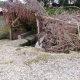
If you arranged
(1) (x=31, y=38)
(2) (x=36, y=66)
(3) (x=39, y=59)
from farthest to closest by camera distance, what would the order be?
1. (1) (x=31, y=38)
2. (3) (x=39, y=59)
3. (2) (x=36, y=66)

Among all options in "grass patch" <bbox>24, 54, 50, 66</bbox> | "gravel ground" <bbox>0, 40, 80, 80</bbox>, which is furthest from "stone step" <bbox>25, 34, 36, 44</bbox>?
"grass patch" <bbox>24, 54, 50, 66</bbox>

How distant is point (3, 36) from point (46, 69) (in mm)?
4912

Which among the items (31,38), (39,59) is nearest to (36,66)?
(39,59)

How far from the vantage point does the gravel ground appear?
478 centimetres

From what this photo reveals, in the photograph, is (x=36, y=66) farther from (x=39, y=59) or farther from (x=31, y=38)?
(x=31, y=38)

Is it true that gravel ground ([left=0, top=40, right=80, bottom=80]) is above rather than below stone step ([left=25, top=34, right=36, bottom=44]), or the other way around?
below

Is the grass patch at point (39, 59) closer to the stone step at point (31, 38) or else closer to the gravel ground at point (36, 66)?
the gravel ground at point (36, 66)

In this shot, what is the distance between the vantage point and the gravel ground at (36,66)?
4783mm

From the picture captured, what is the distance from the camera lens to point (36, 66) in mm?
5461

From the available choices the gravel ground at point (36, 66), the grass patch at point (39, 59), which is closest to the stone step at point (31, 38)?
the gravel ground at point (36, 66)

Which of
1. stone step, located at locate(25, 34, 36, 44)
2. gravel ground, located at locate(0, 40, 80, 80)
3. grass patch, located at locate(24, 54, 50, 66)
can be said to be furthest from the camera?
stone step, located at locate(25, 34, 36, 44)

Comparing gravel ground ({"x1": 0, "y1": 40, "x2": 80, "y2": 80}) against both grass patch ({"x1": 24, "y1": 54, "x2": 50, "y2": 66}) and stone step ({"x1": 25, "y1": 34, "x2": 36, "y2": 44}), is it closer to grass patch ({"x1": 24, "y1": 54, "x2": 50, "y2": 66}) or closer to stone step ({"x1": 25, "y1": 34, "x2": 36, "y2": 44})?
grass patch ({"x1": 24, "y1": 54, "x2": 50, "y2": 66})

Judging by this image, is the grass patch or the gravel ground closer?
the gravel ground

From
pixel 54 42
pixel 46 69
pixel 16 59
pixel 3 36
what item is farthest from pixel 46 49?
pixel 3 36
